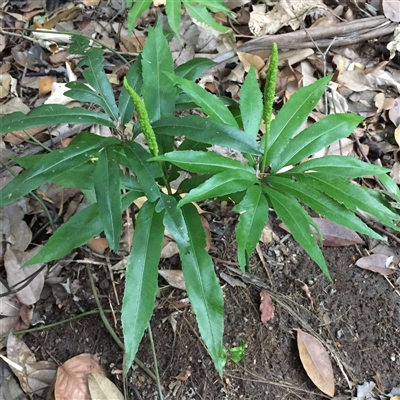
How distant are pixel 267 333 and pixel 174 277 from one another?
44cm

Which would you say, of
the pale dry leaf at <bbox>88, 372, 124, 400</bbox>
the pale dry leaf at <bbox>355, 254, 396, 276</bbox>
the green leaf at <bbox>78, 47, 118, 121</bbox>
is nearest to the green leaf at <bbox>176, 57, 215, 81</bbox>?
the green leaf at <bbox>78, 47, 118, 121</bbox>

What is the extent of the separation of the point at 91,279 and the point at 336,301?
1.02m

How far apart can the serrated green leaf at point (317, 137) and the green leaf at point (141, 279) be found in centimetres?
47

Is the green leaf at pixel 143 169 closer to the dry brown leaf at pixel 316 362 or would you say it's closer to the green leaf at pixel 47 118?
the green leaf at pixel 47 118

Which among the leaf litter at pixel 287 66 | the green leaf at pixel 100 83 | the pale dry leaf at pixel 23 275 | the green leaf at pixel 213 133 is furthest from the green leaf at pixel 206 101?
A: the pale dry leaf at pixel 23 275

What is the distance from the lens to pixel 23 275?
1812 mm

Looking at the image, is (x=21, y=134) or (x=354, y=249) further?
(x=21, y=134)

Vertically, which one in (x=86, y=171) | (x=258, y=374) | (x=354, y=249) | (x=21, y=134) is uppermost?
(x=86, y=171)

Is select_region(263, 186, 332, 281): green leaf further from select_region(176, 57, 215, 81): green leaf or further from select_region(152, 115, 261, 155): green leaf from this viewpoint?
select_region(176, 57, 215, 81): green leaf

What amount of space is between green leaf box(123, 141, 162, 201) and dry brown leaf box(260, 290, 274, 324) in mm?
774

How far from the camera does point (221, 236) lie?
1933mm

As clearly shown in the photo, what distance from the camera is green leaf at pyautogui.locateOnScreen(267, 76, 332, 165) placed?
5.06ft

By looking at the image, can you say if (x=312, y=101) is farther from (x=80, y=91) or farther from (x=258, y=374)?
(x=258, y=374)

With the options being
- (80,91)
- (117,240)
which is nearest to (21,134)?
(80,91)
